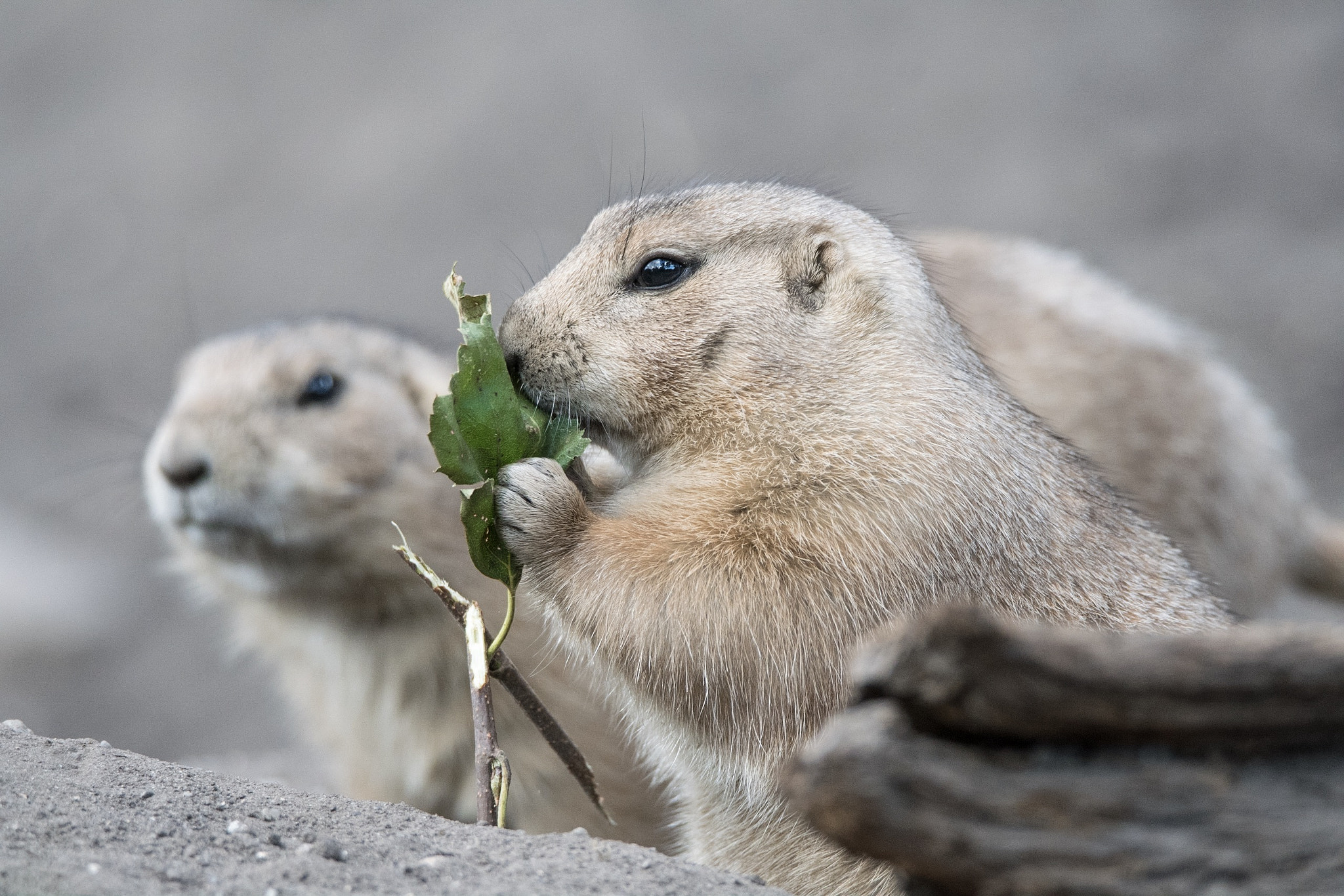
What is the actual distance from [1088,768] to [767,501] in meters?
1.33

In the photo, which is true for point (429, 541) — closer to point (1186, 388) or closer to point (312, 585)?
point (312, 585)

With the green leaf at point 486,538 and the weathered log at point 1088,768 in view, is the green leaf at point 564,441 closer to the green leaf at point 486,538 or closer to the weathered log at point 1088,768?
the green leaf at point 486,538

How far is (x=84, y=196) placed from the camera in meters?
14.2

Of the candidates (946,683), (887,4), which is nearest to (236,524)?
(946,683)

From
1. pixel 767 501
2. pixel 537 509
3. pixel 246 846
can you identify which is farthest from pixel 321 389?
pixel 246 846

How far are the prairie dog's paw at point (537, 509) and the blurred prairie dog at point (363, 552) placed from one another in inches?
62.5

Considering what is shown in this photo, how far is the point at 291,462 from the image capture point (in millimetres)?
4992

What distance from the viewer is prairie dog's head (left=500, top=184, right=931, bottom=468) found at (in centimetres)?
342

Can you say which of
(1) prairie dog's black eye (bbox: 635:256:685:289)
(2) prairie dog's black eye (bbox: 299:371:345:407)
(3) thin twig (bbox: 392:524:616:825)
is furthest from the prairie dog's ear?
(2) prairie dog's black eye (bbox: 299:371:345:407)

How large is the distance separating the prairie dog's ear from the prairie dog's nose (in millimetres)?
2586

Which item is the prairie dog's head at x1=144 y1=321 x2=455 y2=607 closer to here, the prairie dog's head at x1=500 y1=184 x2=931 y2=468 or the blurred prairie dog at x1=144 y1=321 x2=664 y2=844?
the blurred prairie dog at x1=144 y1=321 x2=664 y2=844

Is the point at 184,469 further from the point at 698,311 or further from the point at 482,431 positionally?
the point at 698,311

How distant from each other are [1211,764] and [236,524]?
3.93 metres

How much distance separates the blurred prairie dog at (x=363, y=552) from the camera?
196 inches
